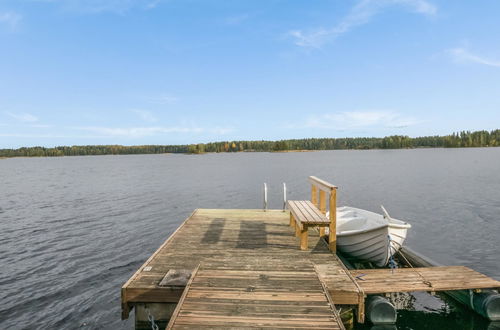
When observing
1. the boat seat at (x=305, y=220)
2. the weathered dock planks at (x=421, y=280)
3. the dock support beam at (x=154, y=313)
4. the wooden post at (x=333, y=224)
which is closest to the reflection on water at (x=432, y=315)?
the weathered dock planks at (x=421, y=280)

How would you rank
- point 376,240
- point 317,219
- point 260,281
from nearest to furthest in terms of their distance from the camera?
point 260,281
point 317,219
point 376,240

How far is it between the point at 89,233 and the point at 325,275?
16.3 metres

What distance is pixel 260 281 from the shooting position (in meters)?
5.83

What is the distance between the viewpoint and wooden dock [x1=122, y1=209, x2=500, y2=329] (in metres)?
4.64

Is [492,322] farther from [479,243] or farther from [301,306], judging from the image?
[479,243]

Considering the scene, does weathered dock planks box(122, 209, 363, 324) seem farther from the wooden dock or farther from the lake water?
the lake water

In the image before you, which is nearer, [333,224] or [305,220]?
[305,220]

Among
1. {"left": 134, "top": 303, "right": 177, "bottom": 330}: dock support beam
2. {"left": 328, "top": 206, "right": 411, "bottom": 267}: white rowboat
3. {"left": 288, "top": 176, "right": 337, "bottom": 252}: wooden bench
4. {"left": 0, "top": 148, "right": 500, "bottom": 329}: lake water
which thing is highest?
{"left": 288, "top": 176, "right": 337, "bottom": 252}: wooden bench

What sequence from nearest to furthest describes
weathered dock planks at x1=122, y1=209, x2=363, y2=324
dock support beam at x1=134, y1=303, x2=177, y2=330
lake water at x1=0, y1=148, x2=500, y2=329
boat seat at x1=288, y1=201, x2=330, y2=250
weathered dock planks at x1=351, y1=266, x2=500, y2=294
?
weathered dock planks at x1=122, y1=209, x2=363, y2=324
dock support beam at x1=134, y1=303, x2=177, y2=330
weathered dock planks at x1=351, y1=266, x2=500, y2=294
boat seat at x1=288, y1=201, x2=330, y2=250
lake water at x1=0, y1=148, x2=500, y2=329

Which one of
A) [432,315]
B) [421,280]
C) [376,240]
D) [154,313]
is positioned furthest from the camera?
[376,240]

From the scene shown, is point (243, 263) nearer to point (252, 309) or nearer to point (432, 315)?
point (252, 309)

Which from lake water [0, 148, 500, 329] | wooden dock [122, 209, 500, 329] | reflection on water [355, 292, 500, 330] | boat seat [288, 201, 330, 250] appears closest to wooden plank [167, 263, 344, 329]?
wooden dock [122, 209, 500, 329]

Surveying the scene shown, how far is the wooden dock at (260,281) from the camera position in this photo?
15.2 feet

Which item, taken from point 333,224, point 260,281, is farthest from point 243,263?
point 333,224
